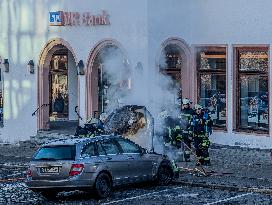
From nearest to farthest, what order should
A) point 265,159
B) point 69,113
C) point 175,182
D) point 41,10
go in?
point 175,182 < point 265,159 < point 41,10 < point 69,113

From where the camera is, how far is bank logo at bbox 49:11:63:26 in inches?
1294

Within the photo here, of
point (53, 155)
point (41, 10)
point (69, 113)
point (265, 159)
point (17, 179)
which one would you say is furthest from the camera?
point (69, 113)

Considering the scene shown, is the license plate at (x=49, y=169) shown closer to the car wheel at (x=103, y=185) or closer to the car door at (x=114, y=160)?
the car wheel at (x=103, y=185)

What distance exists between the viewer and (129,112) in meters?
27.5

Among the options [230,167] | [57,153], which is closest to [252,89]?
[230,167]

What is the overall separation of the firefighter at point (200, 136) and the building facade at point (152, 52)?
3.50 m

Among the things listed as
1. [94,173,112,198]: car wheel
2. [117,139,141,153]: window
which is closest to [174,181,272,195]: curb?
[117,139,141,153]: window

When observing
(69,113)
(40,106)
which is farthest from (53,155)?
(69,113)

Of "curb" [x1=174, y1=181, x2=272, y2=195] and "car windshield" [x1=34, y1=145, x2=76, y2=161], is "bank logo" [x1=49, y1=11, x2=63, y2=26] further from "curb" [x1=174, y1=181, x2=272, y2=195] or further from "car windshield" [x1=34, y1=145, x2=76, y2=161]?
"car windshield" [x1=34, y1=145, x2=76, y2=161]

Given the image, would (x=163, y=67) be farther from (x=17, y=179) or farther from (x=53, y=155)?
(x=53, y=155)

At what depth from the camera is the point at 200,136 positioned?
24.9 m

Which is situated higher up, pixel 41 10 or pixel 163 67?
pixel 41 10

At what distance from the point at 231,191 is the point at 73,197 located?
3.72 meters

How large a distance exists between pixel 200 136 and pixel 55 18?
1041 centimetres
